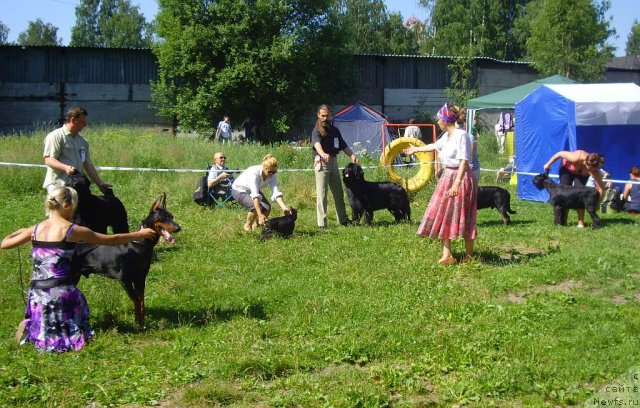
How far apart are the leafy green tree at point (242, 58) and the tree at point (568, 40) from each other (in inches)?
Result: 379

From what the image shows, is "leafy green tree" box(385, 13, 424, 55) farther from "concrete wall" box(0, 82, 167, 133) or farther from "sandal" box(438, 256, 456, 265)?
"sandal" box(438, 256, 456, 265)

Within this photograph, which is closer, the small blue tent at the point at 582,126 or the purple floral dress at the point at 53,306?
the purple floral dress at the point at 53,306

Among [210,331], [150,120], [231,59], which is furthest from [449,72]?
[210,331]

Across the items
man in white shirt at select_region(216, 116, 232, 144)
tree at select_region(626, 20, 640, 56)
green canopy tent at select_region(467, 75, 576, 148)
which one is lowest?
man in white shirt at select_region(216, 116, 232, 144)

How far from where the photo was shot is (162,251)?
9.18m

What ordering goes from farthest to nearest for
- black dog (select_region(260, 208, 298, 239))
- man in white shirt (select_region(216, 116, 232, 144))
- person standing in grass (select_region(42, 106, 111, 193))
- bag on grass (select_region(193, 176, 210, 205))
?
1. man in white shirt (select_region(216, 116, 232, 144))
2. bag on grass (select_region(193, 176, 210, 205))
3. black dog (select_region(260, 208, 298, 239))
4. person standing in grass (select_region(42, 106, 111, 193))

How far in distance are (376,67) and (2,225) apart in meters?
26.3

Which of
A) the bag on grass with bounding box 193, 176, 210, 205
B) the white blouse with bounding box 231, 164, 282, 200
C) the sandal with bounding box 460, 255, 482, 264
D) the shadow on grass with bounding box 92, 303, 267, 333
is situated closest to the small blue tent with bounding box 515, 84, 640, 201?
the bag on grass with bounding box 193, 176, 210, 205

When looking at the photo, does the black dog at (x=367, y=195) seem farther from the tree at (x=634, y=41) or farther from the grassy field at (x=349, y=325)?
the tree at (x=634, y=41)

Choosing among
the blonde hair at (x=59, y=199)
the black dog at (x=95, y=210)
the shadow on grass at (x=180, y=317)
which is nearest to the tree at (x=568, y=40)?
the black dog at (x=95, y=210)

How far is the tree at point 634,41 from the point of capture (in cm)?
8311

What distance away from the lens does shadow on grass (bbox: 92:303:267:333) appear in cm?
605

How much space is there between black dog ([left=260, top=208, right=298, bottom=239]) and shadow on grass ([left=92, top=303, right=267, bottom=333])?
3.34 m

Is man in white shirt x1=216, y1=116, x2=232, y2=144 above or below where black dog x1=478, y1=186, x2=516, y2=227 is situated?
above
